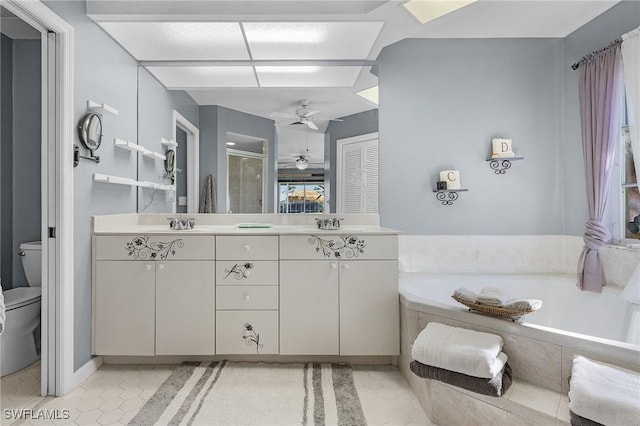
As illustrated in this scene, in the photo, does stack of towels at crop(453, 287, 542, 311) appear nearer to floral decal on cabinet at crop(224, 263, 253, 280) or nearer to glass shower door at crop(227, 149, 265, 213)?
floral decal on cabinet at crop(224, 263, 253, 280)

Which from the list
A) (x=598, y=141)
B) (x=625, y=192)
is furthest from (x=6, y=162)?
(x=625, y=192)

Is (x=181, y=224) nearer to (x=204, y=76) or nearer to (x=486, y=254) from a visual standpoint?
(x=204, y=76)

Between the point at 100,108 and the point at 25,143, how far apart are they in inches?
36.4

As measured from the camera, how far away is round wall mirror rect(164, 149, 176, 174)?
2.59m

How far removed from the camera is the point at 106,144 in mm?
2180

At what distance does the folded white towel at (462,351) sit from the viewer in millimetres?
1409

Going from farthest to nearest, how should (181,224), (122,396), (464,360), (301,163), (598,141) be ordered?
(301,163) → (181,224) → (598,141) → (122,396) → (464,360)

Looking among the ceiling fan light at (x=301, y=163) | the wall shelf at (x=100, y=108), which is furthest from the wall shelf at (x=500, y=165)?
the wall shelf at (x=100, y=108)

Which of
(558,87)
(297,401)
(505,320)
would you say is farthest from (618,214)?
(297,401)

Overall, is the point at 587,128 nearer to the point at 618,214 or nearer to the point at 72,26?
the point at 618,214

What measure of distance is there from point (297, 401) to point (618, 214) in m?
2.51

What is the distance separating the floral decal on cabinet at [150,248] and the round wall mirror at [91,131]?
62 centimetres

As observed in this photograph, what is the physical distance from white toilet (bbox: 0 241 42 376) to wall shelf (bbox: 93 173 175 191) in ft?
2.47

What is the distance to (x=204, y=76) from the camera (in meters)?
2.55
